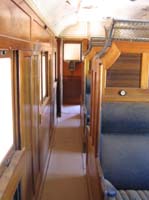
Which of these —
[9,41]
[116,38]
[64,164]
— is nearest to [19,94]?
[9,41]

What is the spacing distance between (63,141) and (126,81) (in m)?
2.66

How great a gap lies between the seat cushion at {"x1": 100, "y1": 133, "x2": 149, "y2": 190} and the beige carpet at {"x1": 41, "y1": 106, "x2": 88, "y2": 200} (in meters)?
0.82

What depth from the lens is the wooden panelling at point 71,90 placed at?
779 centimetres

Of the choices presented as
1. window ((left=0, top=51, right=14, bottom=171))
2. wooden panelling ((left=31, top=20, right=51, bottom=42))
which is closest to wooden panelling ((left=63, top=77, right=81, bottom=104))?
wooden panelling ((left=31, top=20, right=51, bottom=42))

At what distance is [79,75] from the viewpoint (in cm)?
777

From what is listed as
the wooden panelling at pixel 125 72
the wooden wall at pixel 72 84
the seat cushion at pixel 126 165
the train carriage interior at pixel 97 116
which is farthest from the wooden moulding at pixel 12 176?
the wooden wall at pixel 72 84

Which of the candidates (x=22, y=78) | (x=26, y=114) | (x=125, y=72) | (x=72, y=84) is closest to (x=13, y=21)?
(x=22, y=78)

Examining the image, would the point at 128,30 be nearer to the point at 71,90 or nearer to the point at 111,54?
the point at 111,54

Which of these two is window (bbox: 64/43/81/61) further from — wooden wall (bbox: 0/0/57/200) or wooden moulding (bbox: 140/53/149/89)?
wooden moulding (bbox: 140/53/149/89)

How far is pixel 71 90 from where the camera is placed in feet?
25.7

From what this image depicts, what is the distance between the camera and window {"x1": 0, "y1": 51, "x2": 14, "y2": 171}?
5.00 feet

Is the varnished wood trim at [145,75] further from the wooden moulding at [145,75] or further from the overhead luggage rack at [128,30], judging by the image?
the overhead luggage rack at [128,30]

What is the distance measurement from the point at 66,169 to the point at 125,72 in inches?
71.0

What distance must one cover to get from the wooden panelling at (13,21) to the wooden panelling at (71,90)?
18.4 feet
